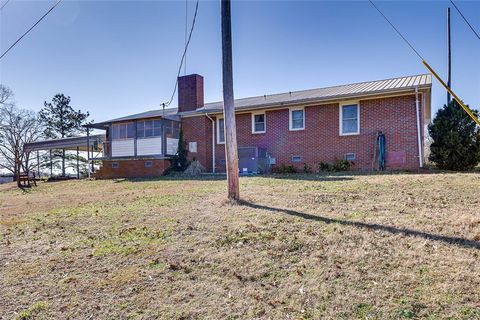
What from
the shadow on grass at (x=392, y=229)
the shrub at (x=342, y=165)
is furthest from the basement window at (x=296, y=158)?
the shadow on grass at (x=392, y=229)

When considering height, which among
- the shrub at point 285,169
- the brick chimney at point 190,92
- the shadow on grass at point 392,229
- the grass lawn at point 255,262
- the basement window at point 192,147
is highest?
the brick chimney at point 190,92

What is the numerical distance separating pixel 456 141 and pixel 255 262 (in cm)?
1108

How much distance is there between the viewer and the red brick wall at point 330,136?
1257 centimetres

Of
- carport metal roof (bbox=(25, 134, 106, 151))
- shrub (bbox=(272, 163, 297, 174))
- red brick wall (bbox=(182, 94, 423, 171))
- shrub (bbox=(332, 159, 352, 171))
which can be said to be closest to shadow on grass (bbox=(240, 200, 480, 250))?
shrub (bbox=(332, 159, 352, 171))

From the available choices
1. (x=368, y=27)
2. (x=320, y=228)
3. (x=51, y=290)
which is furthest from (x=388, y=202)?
(x=368, y=27)

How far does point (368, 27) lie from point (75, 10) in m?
10.1

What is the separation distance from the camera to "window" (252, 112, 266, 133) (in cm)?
1560

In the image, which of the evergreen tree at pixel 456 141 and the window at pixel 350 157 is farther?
the window at pixel 350 157

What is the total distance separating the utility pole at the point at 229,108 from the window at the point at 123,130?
12.3 m

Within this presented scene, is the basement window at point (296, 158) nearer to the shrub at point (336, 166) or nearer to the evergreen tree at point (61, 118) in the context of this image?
the shrub at point (336, 166)

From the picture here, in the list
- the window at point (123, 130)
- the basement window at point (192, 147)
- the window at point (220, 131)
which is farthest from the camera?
the window at point (123, 130)

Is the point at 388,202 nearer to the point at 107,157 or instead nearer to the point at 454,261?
the point at 454,261

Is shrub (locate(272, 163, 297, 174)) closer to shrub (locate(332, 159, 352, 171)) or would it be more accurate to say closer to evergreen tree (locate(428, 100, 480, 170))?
shrub (locate(332, 159, 352, 171))

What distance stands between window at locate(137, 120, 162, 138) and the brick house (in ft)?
0.18
